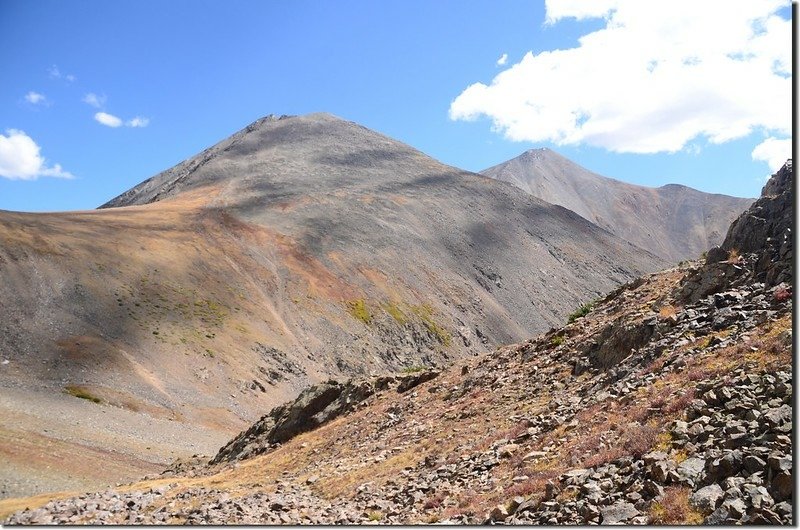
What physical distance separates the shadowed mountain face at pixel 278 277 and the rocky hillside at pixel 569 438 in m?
25.7

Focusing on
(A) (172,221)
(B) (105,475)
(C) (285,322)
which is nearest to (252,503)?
(B) (105,475)

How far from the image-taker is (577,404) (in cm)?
1720

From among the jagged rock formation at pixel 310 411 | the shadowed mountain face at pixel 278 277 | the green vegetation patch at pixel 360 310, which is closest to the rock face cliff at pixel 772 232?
the jagged rock formation at pixel 310 411

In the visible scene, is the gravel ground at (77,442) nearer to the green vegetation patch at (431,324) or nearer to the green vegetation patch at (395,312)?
the green vegetation patch at (395,312)

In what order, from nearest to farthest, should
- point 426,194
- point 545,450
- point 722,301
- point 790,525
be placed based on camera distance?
point 790,525 < point 545,450 < point 722,301 < point 426,194

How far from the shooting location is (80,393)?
43188 mm

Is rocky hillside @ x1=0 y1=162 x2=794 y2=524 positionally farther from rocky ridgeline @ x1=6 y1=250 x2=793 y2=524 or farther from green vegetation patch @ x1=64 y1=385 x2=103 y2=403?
green vegetation patch @ x1=64 y1=385 x2=103 y2=403

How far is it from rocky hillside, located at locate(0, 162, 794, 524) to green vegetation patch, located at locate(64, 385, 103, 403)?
59.5 feet

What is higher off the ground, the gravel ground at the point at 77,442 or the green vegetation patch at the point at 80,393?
the green vegetation patch at the point at 80,393

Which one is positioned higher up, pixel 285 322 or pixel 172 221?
pixel 172 221

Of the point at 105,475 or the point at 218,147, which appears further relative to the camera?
the point at 218,147

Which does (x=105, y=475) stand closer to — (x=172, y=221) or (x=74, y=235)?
(x=74, y=235)

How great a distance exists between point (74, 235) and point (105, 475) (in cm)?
4276

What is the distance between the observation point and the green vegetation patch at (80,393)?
42.8 m
